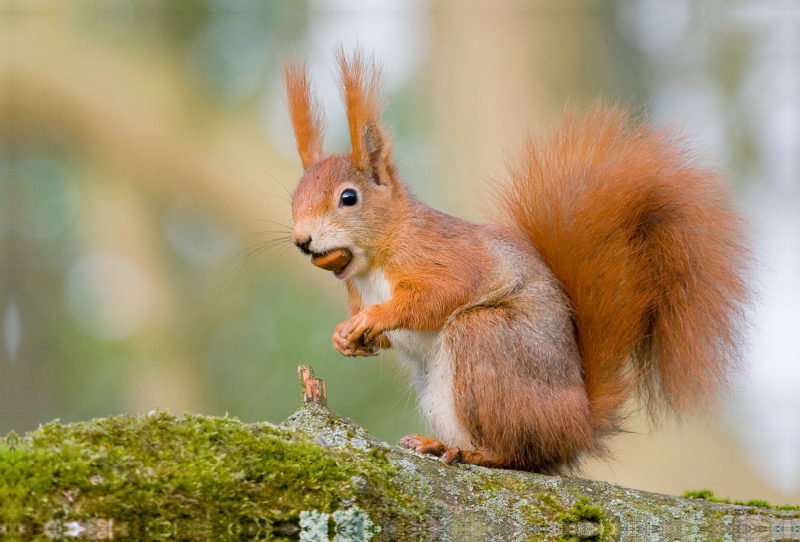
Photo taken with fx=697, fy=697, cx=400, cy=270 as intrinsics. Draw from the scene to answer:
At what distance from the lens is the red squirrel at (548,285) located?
1.72 meters

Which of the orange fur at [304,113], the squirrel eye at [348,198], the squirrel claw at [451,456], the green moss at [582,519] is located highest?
the orange fur at [304,113]

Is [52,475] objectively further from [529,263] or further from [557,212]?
[557,212]

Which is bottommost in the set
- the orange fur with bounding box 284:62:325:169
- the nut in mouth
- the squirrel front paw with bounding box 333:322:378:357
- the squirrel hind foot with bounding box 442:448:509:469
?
the squirrel hind foot with bounding box 442:448:509:469

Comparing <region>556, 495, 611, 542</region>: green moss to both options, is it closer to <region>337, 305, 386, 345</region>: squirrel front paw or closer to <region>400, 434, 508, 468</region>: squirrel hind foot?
<region>400, 434, 508, 468</region>: squirrel hind foot

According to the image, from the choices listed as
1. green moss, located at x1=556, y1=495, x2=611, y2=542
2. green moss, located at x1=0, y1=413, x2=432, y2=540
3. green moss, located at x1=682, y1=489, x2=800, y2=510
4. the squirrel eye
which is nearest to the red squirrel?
the squirrel eye

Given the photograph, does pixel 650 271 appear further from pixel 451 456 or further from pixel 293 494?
pixel 293 494

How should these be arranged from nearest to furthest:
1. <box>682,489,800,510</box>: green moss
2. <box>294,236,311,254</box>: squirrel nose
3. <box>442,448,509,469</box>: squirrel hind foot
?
<box>682,489,800,510</box>: green moss → <box>442,448,509,469</box>: squirrel hind foot → <box>294,236,311,254</box>: squirrel nose

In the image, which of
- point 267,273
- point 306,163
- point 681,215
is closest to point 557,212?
point 681,215

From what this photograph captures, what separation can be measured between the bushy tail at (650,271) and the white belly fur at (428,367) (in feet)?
1.28

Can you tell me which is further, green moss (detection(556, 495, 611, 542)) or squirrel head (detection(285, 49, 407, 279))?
squirrel head (detection(285, 49, 407, 279))

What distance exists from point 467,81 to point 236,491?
3175 millimetres

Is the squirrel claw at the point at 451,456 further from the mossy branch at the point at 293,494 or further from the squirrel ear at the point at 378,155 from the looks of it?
the squirrel ear at the point at 378,155

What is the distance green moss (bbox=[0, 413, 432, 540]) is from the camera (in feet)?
2.85

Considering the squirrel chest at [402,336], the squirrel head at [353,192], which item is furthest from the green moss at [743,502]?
the squirrel head at [353,192]
